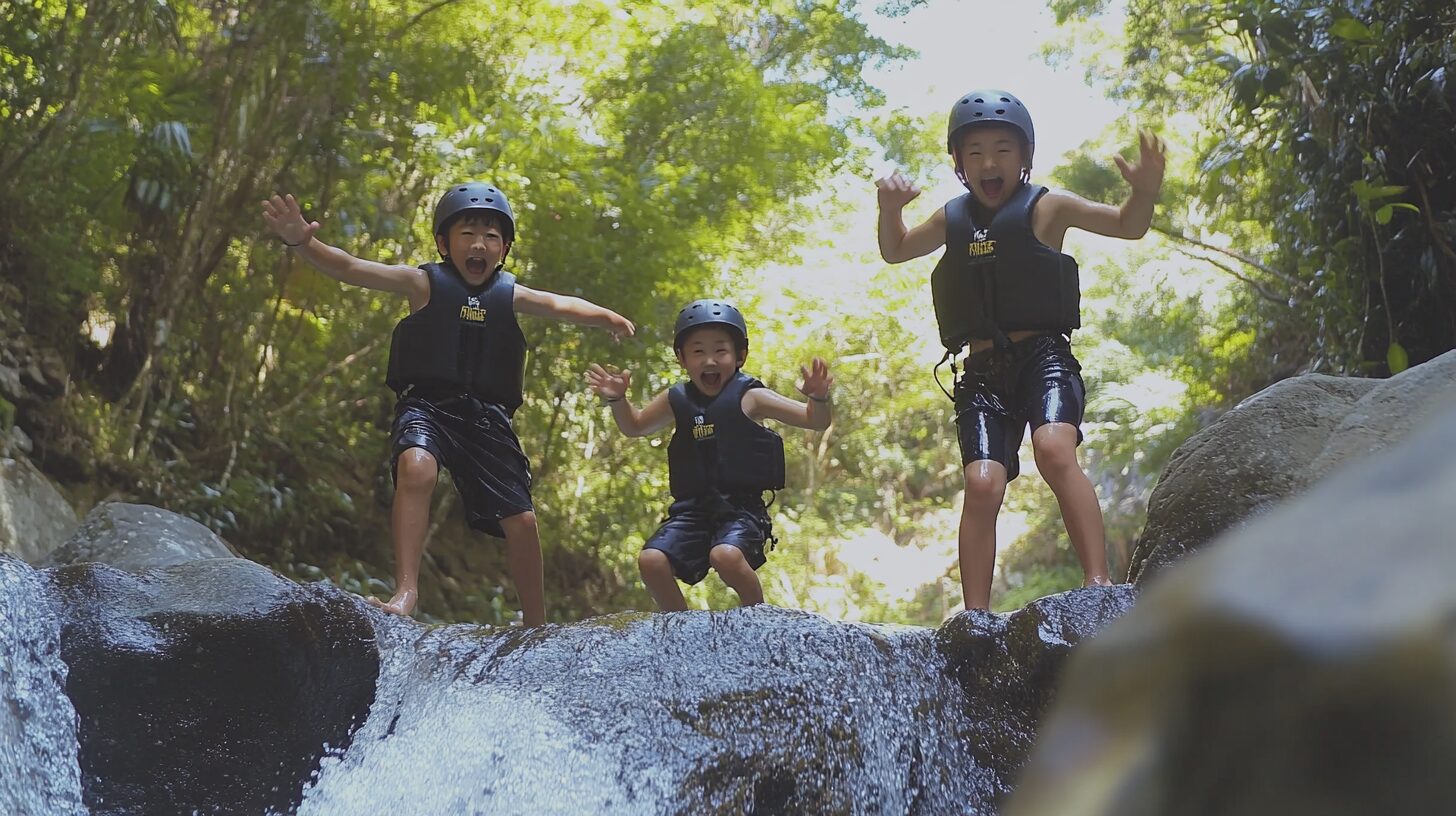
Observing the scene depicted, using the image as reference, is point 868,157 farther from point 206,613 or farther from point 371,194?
point 206,613

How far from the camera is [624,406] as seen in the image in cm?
487

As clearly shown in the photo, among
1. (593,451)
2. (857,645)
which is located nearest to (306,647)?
(857,645)

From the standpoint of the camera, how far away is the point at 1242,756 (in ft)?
2.49

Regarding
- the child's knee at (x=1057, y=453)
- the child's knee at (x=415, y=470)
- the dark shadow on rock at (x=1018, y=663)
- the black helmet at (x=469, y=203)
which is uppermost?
the black helmet at (x=469, y=203)

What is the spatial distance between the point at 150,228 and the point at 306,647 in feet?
15.7

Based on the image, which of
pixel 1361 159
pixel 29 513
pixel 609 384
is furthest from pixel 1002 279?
pixel 29 513

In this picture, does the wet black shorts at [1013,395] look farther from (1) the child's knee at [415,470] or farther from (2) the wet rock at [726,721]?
(1) the child's knee at [415,470]

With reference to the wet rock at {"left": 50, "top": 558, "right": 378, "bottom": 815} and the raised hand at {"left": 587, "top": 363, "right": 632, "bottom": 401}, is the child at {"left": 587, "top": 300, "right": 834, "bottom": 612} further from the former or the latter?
the wet rock at {"left": 50, "top": 558, "right": 378, "bottom": 815}

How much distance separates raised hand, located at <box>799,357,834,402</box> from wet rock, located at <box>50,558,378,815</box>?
1.90m

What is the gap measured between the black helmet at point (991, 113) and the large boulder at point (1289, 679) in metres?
3.21

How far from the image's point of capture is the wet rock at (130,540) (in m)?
4.15

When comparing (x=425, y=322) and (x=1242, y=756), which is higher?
(x=425, y=322)

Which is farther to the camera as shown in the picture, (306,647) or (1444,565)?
(306,647)

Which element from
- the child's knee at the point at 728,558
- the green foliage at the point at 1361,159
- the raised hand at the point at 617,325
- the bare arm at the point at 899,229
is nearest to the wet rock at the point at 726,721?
the child's knee at the point at 728,558
